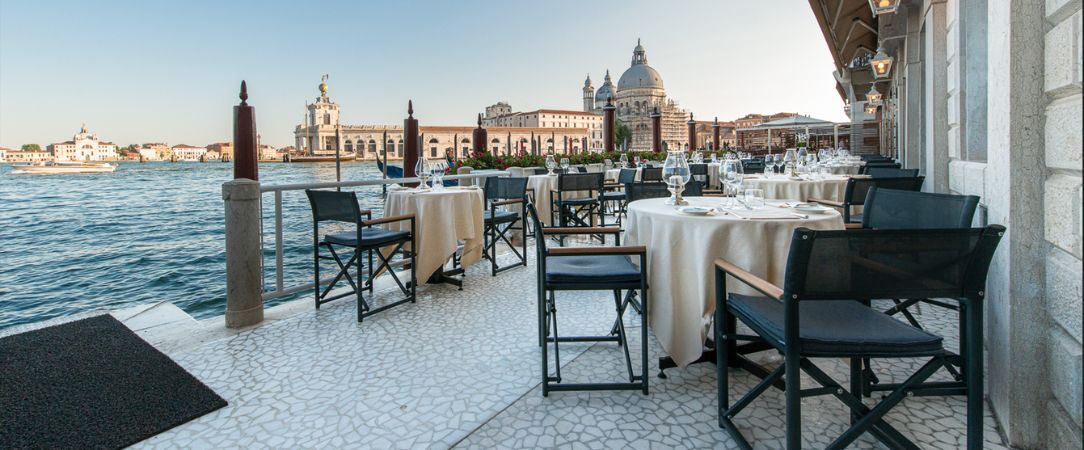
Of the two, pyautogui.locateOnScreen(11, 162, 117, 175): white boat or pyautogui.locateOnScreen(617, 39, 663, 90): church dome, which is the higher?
pyautogui.locateOnScreen(617, 39, 663, 90): church dome

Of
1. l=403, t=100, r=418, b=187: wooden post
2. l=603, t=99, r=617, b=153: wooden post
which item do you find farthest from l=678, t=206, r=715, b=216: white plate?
l=603, t=99, r=617, b=153: wooden post

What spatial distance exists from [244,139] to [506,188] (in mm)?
2012

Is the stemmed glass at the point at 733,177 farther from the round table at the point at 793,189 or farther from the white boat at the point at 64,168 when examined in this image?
the white boat at the point at 64,168

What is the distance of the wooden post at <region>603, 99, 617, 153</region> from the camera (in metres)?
9.27

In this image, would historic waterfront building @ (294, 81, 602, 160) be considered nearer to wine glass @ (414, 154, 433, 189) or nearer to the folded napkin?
wine glass @ (414, 154, 433, 189)

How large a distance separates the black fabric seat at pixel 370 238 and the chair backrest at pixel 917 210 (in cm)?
259

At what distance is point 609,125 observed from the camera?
9445mm

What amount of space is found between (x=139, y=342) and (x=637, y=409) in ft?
8.42

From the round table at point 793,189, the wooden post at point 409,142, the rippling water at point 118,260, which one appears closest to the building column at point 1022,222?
the round table at point 793,189

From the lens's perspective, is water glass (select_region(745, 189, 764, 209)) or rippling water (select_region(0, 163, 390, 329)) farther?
rippling water (select_region(0, 163, 390, 329))

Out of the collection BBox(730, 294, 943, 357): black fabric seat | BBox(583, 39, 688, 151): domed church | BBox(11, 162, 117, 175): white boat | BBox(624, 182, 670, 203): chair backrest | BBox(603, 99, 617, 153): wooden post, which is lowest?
BBox(730, 294, 943, 357): black fabric seat

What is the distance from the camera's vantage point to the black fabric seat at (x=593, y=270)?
1922mm

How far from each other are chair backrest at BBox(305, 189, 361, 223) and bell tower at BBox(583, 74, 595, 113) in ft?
302

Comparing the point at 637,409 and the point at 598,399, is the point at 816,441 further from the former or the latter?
the point at 598,399
